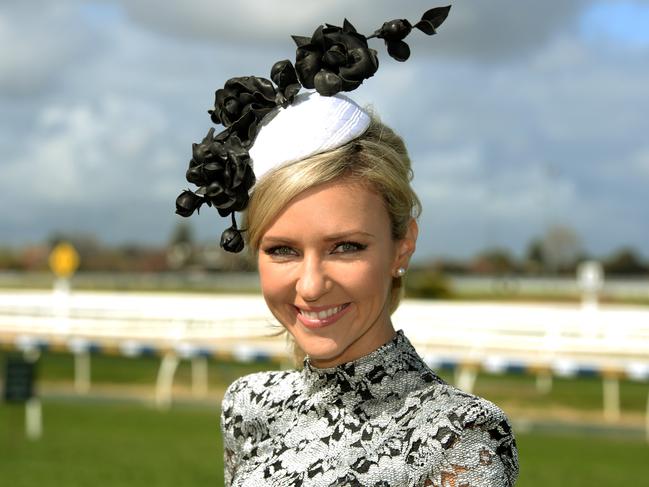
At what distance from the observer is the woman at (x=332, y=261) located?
2301 millimetres

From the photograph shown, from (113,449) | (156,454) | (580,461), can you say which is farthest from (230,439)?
(113,449)

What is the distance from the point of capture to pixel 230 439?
2.70 m

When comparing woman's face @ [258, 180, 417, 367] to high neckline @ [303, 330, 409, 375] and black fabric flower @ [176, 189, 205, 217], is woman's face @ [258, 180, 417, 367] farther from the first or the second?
A: black fabric flower @ [176, 189, 205, 217]

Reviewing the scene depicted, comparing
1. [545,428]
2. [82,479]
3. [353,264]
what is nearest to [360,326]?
[353,264]

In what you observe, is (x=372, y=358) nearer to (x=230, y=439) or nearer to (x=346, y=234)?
(x=346, y=234)

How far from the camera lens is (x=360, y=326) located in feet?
7.97

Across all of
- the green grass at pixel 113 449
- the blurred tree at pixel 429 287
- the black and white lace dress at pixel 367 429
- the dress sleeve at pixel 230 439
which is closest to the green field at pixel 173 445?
the green grass at pixel 113 449

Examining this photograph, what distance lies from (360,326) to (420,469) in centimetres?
38

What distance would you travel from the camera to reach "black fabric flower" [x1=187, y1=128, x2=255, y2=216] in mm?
2439

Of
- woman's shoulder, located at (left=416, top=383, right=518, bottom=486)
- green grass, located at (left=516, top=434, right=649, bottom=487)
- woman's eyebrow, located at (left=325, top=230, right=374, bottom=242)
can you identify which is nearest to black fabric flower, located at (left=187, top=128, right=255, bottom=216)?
woman's eyebrow, located at (left=325, top=230, right=374, bottom=242)

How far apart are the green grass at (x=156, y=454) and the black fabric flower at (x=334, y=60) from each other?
9089 millimetres

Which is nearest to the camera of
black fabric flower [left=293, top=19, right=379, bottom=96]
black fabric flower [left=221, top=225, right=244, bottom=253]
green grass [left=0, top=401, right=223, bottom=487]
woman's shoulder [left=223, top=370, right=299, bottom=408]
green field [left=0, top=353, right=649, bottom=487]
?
black fabric flower [left=293, top=19, right=379, bottom=96]

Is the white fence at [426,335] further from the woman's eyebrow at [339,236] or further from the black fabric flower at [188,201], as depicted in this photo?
the woman's eyebrow at [339,236]

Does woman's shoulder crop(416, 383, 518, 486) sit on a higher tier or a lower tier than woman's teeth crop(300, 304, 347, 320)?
lower
